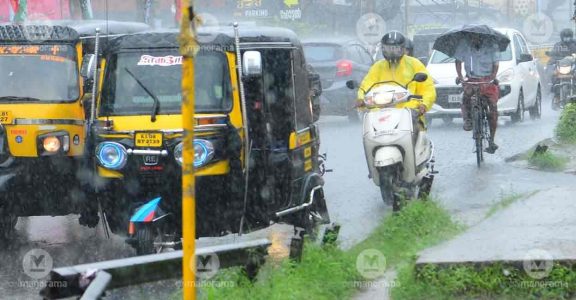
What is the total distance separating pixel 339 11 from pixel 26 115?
36.8 metres

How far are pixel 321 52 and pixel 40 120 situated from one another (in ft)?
43.7

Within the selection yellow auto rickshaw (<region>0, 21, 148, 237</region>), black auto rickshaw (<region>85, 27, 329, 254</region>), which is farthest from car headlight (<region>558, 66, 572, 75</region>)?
yellow auto rickshaw (<region>0, 21, 148, 237</region>)

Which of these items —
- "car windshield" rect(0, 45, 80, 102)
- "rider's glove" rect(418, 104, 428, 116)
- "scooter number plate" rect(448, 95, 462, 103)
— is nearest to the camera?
"car windshield" rect(0, 45, 80, 102)

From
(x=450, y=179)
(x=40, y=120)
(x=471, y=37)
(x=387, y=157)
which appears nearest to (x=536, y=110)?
(x=471, y=37)

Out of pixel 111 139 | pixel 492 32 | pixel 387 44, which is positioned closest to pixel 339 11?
pixel 492 32

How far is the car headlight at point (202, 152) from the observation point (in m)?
8.34

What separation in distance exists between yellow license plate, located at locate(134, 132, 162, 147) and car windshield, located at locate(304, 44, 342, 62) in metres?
14.2

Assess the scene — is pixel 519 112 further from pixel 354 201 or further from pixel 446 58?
pixel 354 201

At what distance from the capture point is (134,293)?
782 cm

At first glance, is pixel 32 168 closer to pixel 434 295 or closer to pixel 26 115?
pixel 26 115

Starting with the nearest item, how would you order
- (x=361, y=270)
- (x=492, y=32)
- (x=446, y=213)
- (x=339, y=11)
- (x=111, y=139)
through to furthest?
1. (x=361, y=270)
2. (x=111, y=139)
3. (x=446, y=213)
4. (x=492, y=32)
5. (x=339, y=11)

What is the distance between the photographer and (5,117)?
9625 millimetres

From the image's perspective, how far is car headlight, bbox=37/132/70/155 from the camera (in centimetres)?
963

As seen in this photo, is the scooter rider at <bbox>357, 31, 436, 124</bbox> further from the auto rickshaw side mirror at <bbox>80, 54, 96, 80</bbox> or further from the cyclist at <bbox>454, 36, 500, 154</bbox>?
the cyclist at <bbox>454, 36, 500, 154</bbox>
